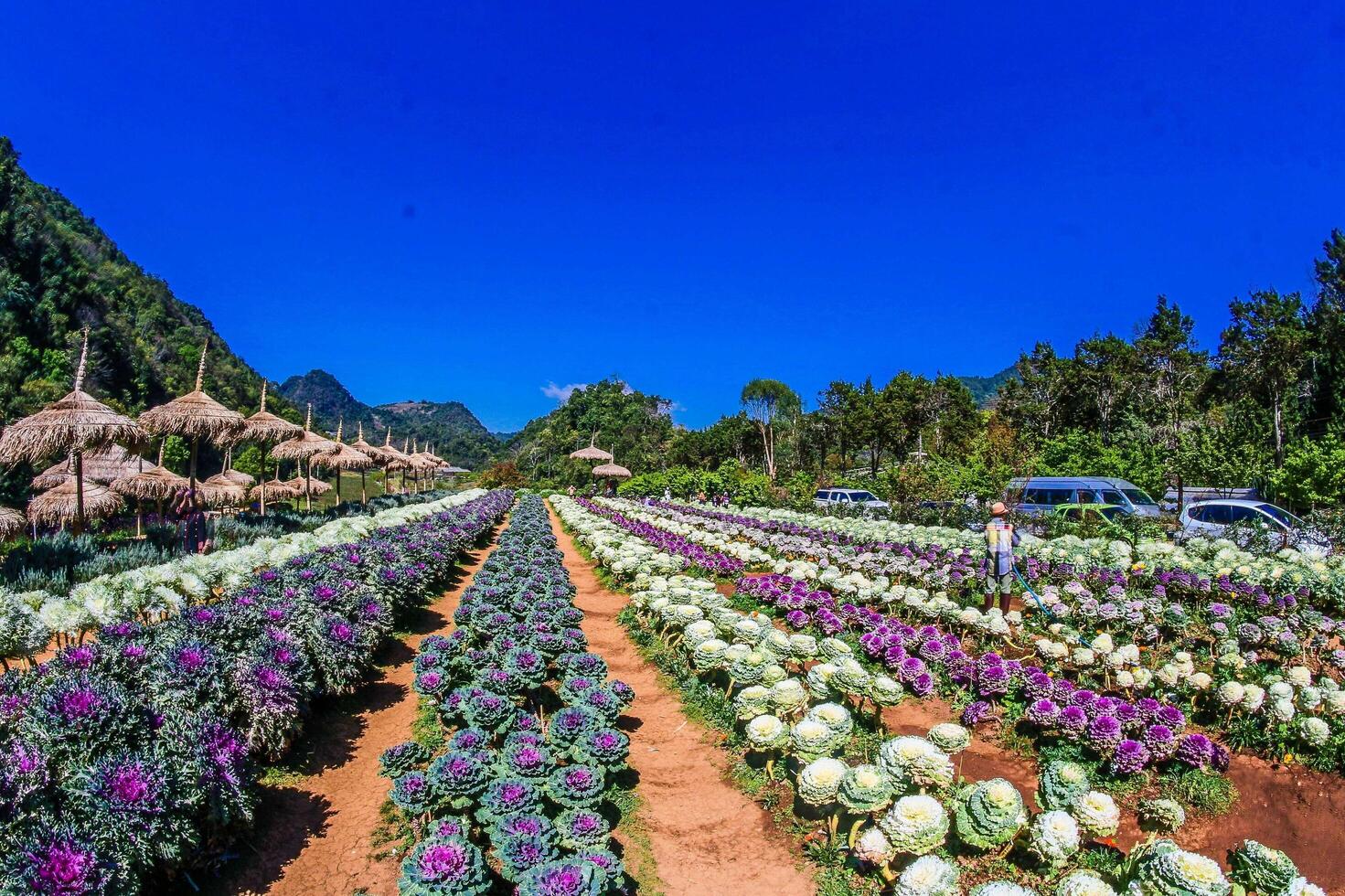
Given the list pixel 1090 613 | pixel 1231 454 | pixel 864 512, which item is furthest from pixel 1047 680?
pixel 1231 454

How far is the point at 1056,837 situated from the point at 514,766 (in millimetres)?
2580

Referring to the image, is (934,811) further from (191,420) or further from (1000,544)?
(191,420)

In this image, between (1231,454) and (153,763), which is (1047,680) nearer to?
(153,763)

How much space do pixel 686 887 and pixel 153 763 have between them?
8.48 ft

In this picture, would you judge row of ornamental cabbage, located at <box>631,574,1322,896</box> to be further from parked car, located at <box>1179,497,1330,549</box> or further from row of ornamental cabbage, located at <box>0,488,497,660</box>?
parked car, located at <box>1179,497,1330,549</box>

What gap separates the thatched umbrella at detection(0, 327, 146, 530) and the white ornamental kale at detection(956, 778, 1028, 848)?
1188 cm

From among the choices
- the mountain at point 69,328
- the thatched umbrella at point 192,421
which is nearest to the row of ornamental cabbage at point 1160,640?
the thatched umbrella at point 192,421

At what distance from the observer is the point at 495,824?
3.09 meters

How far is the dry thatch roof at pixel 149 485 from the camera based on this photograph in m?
15.8

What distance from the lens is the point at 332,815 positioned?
3965mm

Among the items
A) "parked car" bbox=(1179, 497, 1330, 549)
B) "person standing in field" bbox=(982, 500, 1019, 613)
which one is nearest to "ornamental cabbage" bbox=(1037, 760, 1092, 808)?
"person standing in field" bbox=(982, 500, 1019, 613)

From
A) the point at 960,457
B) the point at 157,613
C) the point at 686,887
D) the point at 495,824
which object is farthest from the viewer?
the point at 960,457

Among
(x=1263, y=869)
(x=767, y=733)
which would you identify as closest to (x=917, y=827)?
(x=1263, y=869)

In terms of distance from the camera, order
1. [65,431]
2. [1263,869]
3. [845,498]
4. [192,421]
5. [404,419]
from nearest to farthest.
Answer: [1263,869] → [65,431] → [192,421] → [845,498] → [404,419]
